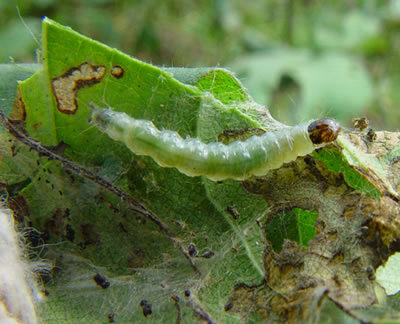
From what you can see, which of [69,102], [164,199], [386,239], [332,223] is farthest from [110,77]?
[386,239]

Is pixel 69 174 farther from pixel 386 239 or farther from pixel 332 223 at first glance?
pixel 386 239

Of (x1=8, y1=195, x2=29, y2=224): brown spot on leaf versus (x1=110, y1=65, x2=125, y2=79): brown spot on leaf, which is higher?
(x1=110, y1=65, x2=125, y2=79): brown spot on leaf

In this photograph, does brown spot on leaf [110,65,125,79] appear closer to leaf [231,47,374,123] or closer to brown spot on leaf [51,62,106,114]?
brown spot on leaf [51,62,106,114]

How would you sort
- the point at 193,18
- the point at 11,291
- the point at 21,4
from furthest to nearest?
the point at 193,18, the point at 21,4, the point at 11,291

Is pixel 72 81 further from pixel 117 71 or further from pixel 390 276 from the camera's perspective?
pixel 390 276

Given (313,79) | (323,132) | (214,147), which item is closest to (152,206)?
(214,147)

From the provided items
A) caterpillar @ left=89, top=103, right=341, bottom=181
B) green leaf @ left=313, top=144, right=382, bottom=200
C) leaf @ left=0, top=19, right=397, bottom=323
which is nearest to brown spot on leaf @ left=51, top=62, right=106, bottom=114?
leaf @ left=0, top=19, right=397, bottom=323

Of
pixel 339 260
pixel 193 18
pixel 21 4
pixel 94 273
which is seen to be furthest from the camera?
pixel 193 18
